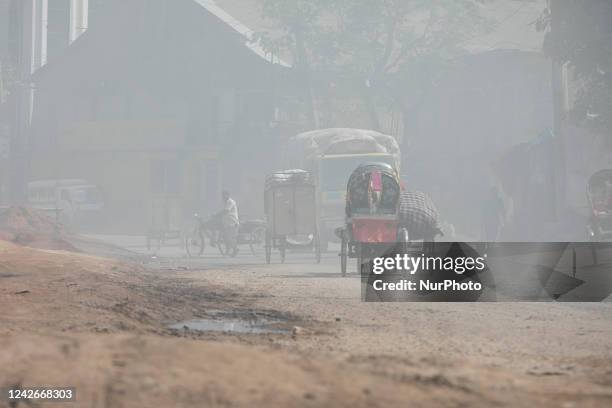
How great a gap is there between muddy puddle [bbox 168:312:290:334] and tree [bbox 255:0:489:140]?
37123 millimetres

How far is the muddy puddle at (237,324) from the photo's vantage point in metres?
9.98

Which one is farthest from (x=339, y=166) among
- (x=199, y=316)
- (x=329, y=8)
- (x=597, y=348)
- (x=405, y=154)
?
(x=597, y=348)

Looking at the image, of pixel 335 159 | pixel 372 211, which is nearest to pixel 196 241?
pixel 335 159

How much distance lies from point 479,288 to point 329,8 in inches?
1445

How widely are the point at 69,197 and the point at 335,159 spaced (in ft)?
59.3

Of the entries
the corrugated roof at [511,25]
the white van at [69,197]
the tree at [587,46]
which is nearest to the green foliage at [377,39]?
the corrugated roof at [511,25]

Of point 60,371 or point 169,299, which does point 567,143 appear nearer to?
point 169,299

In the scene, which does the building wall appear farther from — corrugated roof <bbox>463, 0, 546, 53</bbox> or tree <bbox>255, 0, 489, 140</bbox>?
corrugated roof <bbox>463, 0, 546, 53</bbox>

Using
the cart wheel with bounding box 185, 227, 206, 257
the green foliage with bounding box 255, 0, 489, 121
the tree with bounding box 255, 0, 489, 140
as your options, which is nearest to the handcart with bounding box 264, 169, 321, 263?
the cart wheel with bounding box 185, 227, 206, 257

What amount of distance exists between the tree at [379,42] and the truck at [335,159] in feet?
42.1

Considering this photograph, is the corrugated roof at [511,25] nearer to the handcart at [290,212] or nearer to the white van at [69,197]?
the white van at [69,197]

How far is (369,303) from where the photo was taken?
13.0 m

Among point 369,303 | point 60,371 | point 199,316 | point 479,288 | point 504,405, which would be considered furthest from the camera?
point 479,288

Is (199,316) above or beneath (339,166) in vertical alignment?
beneath
